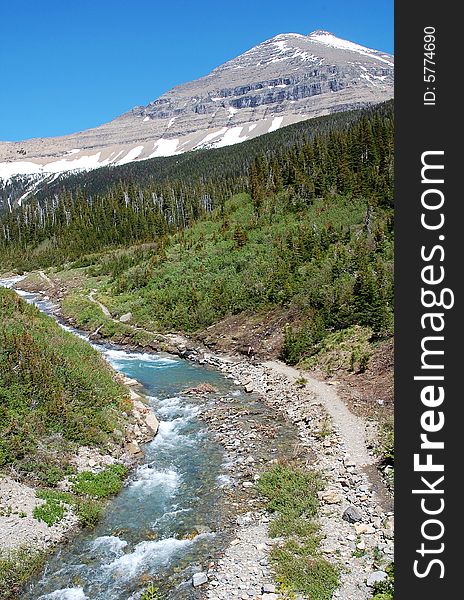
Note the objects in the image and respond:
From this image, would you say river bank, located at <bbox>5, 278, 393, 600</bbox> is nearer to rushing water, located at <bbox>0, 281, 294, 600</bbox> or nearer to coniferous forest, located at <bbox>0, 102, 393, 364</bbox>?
rushing water, located at <bbox>0, 281, 294, 600</bbox>

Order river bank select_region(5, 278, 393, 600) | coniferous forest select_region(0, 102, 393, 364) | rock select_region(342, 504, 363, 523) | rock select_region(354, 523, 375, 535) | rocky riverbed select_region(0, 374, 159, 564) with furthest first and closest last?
coniferous forest select_region(0, 102, 393, 364) → rock select_region(342, 504, 363, 523) → rocky riverbed select_region(0, 374, 159, 564) → rock select_region(354, 523, 375, 535) → river bank select_region(5, 278, 393, 600)

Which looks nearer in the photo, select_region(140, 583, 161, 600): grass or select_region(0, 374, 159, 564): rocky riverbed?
select_region(140, 583, 161, 600): grass

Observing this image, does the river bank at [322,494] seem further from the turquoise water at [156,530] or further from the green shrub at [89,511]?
the green shrub at [89,511]

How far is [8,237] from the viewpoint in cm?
11581

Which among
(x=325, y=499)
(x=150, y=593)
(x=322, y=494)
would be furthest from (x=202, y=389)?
(x=150, y=593)

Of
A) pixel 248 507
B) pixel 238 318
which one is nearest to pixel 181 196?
pixel 238 318

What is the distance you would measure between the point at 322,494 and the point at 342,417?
20.5 ft

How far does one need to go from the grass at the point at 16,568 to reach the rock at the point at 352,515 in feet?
25.6

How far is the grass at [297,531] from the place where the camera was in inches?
425

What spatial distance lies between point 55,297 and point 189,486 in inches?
1741

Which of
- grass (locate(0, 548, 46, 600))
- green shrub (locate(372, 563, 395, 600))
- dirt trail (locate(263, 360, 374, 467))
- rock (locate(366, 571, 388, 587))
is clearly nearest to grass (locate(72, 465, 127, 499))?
grass (locate(0, 548, 46, 600))

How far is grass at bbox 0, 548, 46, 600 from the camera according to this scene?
11219 millimetres

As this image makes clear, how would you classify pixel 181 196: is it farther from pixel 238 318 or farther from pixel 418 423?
pixel 418 423

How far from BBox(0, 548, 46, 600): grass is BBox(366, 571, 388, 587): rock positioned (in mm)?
7765
